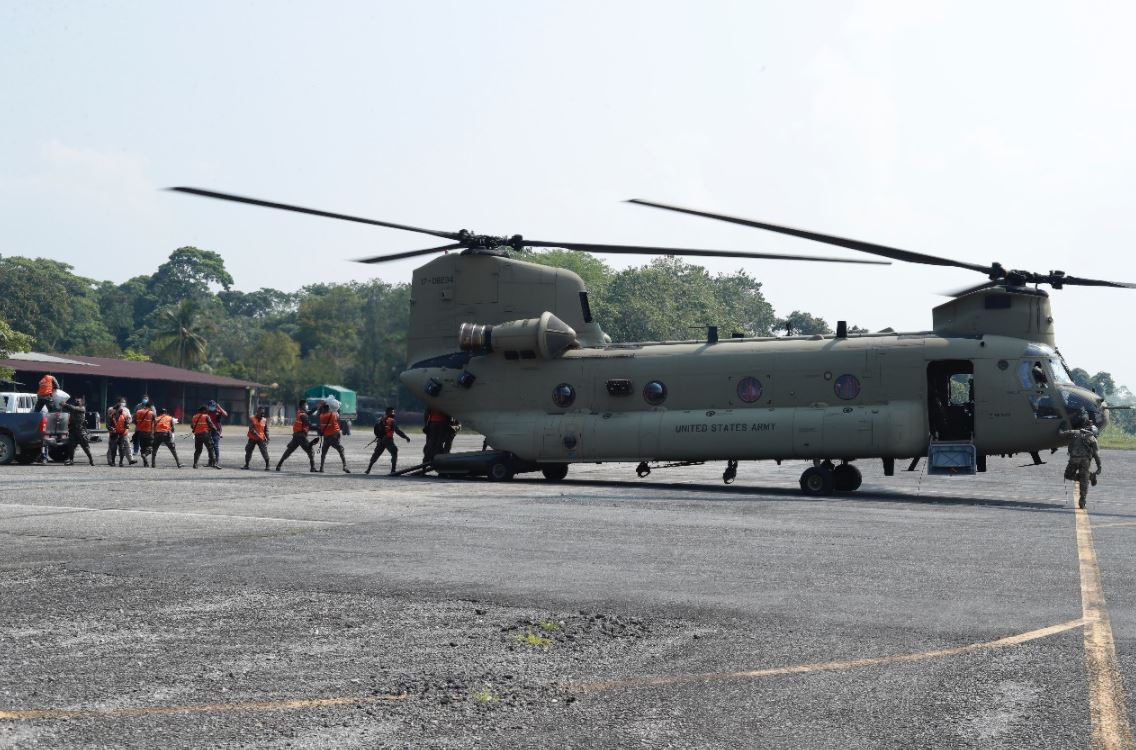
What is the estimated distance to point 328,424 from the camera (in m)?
27.0

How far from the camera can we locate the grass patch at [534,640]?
7184 millimetres

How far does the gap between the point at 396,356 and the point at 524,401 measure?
77691 millimetres

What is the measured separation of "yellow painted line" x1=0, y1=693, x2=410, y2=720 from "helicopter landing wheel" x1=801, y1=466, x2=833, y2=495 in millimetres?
16901

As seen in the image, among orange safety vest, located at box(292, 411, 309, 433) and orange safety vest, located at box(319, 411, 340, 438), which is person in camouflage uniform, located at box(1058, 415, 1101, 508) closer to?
orange safety vest, located at box(319, 411, 340, 438)

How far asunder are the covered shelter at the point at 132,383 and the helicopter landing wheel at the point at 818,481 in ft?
173

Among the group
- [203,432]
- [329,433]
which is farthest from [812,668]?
[203,432]

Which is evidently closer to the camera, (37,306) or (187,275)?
(37,306)

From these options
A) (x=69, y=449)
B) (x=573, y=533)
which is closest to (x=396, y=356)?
(x=69, y=449)

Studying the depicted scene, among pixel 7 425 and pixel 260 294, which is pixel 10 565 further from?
pixel 260 294

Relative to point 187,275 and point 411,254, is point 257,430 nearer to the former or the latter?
point 411,254

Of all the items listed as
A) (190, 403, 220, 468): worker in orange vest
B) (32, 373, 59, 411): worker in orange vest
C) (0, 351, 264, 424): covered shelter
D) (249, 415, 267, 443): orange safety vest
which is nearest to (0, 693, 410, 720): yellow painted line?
(249, 415, 267, 443): orange safety vest

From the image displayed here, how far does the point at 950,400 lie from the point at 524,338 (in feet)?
30.0

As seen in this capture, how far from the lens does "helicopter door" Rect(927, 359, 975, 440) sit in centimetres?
2138

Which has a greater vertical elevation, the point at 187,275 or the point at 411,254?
the point at 187,275
